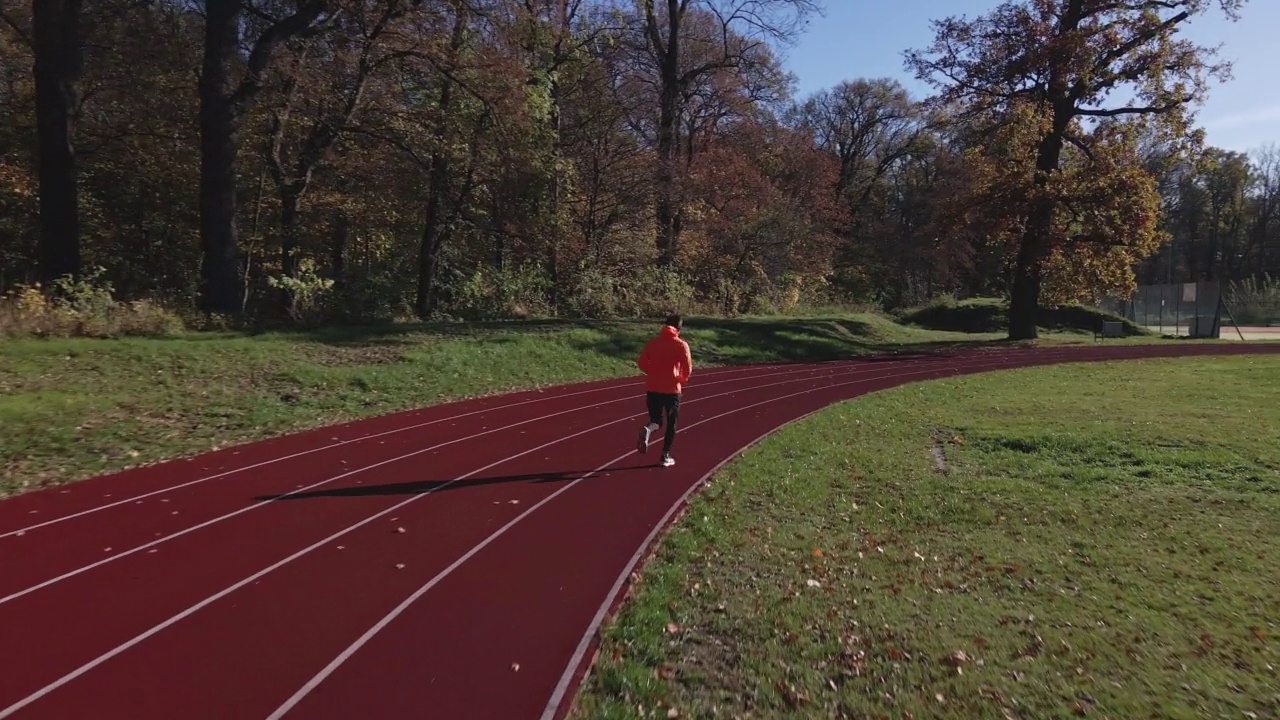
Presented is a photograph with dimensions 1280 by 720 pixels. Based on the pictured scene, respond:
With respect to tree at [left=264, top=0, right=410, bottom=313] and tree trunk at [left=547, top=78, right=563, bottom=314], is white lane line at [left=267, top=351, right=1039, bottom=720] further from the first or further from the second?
tree trunk at [left=547, top=78, right=563, bottom=314]

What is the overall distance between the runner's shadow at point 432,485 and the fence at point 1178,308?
30.7 meters

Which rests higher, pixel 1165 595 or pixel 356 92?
pixel 356 92

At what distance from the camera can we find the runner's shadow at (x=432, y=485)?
26.0ft

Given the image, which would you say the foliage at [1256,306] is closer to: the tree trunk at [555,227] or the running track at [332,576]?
the tree trunk at [555,227]

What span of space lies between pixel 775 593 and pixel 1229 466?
6929 mm

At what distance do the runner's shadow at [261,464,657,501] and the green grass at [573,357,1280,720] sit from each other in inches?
62.7

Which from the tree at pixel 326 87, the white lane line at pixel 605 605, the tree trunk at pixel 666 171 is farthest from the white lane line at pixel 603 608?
the tree trunk at pixel 666 171

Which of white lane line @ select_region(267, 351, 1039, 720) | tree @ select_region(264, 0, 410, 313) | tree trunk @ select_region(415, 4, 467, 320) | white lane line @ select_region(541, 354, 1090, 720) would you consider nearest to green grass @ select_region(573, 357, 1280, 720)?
white lane line @ select_region(541, 354, 1090, 720)

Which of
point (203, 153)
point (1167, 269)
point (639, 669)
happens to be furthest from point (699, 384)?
point (1167, 269)

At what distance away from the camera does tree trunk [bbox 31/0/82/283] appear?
1616 centimetres

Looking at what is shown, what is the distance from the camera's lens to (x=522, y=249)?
28.2m

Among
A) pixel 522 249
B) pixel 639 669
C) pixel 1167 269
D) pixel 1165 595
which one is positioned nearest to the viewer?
pixel 639 669

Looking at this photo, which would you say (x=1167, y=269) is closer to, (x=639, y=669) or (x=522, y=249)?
(x=522, y=249)

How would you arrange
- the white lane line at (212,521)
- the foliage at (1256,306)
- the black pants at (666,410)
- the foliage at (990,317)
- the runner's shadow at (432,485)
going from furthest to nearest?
the foliage at (1256,306)
the foliage at (990,317)
the black pants at (666,410)
the runner's shadow at (432,485)
the white lane line at (212,521)
